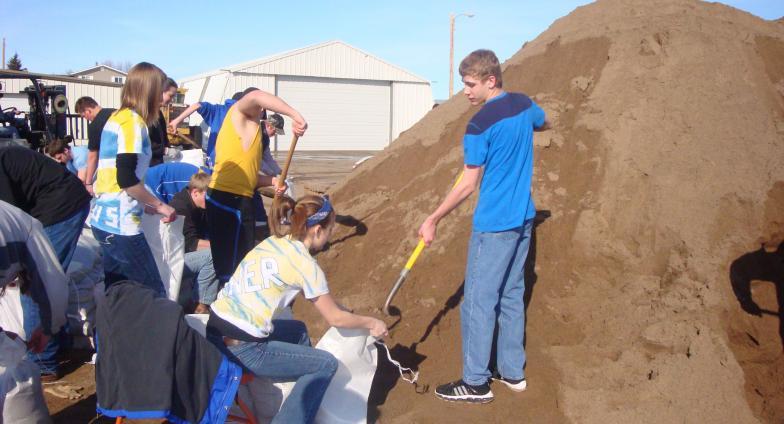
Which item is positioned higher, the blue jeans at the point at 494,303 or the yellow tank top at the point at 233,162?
the yellow tank top at the point at 233,162

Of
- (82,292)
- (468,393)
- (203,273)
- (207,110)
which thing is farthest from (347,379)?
(207,110)

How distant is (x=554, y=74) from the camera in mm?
6191

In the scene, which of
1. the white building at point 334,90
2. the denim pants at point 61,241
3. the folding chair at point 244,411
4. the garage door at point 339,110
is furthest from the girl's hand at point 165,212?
the garage door at point 339,110

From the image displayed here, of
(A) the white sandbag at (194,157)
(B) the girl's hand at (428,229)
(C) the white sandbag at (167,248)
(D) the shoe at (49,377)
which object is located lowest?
(D) the shoe at (49,377)

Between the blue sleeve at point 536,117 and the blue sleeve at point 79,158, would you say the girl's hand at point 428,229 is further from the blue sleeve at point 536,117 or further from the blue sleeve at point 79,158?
the blue sleeve at point 79,158

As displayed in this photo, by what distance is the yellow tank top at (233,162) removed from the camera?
4082 millimetres

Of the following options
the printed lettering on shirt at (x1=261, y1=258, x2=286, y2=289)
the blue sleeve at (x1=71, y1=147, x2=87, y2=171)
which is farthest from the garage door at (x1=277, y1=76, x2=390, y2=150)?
the printed lettering on shirt at (x1=261, y1=258, x2=286, y2=289)

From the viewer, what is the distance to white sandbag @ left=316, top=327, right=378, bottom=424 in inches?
131

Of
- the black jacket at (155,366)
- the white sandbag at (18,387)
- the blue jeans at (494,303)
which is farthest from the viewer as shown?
the blue jeans at (494,303)

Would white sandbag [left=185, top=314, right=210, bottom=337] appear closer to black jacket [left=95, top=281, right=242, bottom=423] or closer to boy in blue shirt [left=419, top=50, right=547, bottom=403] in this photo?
black jacket [left=95, top=281, right=242, bottom=423]

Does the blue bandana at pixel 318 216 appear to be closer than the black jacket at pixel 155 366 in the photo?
No

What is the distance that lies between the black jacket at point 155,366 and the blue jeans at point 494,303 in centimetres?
130

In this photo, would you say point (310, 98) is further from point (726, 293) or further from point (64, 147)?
point (726, 293)

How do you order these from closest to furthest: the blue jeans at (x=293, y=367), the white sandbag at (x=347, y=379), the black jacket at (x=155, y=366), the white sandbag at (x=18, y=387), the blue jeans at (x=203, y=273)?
the black jacket at (x=155, y=366)
the white sandbag at (x=18, y=387)
the blue jeans at (x=293, y=367)
the white sandbag at (x=347, y=379)
the blue jeans at (x=203, y=273)
